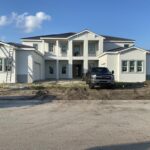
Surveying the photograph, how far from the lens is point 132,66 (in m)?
34.0

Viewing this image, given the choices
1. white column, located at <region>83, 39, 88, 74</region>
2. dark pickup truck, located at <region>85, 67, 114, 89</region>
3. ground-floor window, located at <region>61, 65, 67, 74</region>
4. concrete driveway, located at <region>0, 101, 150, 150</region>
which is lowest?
concrete driveway, located at <region>0, 101, 150, 150</region>

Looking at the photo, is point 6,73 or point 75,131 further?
point 6,73

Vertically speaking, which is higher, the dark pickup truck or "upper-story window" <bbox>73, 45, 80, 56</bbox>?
"upper-story window" <bbox>73, 45, 80, 56</bbox>

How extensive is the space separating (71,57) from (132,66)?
10.1 meters

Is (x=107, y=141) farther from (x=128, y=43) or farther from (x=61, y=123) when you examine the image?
(x=128, y=43)

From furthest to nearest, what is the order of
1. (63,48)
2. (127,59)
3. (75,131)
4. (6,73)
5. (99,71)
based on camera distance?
(63,48)
(127,59)
(6,73)
(99,71)
(75,131)

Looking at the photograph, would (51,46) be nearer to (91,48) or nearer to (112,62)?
(91,48)

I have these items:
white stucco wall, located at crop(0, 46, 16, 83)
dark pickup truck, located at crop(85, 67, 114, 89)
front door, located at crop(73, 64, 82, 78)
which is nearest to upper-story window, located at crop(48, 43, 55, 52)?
front door, located at crop(73, 64, 82, 78)

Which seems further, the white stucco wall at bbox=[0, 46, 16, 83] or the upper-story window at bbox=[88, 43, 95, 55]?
the upper-story window at bbox=[88, 43, 95, 55]

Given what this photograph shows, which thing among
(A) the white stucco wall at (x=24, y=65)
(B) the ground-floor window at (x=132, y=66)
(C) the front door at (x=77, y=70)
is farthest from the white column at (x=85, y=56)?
(A) the white stucco wall at (x=24, y=65)

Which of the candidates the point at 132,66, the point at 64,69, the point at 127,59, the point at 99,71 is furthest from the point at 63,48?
the point at 99,71

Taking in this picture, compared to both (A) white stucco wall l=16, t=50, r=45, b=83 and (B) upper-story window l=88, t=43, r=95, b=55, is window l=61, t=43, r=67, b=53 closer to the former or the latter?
(B) upper-story window l=88, t=43, r=95, b=55

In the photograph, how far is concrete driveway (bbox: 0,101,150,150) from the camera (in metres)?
6.64

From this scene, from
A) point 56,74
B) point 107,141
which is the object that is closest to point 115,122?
point 107,141
